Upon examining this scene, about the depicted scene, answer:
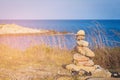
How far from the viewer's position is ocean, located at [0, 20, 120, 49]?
3660mm

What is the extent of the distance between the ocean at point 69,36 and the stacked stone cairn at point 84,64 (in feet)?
0.35

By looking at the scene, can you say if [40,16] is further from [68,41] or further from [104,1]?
[104,1]

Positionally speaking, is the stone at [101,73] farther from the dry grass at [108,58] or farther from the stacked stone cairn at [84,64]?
the dry grass at [108,58]

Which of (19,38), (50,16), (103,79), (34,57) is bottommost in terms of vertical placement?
(103,79)

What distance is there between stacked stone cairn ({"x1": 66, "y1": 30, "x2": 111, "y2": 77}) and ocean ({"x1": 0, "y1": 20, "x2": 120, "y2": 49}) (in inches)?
4.2

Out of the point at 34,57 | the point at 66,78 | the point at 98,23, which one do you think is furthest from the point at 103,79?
the point at 34,57

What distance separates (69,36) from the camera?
3.70 metres

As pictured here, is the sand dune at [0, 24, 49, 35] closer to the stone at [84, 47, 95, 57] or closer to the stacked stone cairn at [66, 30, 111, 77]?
the stacked stone cairn at [66, 30, 111, 77]

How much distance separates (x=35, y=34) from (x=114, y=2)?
1.21 m

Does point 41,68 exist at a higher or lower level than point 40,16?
lower

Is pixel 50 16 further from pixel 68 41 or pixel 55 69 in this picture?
pixel 55 69

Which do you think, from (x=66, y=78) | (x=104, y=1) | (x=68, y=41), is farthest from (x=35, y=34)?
(x=104, y=1)

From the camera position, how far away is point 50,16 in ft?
12.4

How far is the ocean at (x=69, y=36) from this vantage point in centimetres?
366
